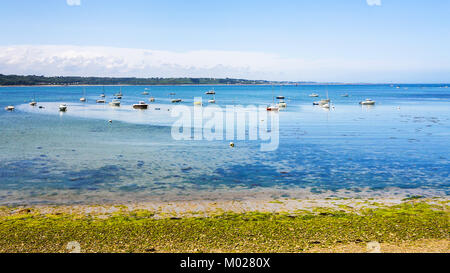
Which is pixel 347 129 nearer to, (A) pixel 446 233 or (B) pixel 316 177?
(B) pixel 316 177

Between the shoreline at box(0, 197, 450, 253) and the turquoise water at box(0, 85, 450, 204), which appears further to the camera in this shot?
the turquoise water at box(0, 85, 450, 204)

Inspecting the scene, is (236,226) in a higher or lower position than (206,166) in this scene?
higher

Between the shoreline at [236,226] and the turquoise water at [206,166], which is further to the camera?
the turquoise water at [206,166]

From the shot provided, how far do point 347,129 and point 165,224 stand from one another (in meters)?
48.1

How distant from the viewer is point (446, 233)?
15.9 m

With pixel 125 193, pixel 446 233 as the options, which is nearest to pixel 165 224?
pixel 125 193

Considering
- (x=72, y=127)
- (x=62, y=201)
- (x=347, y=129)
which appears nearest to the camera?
(x=62, y=201)

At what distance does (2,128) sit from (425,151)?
6233cm

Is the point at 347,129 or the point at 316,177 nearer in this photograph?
the point at 316,177

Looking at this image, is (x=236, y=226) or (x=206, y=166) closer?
(x=236, y=226)

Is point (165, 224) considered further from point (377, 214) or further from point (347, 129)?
point (347, 129)

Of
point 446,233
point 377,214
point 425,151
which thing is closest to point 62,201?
point 377,214

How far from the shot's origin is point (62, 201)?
22484 mm
